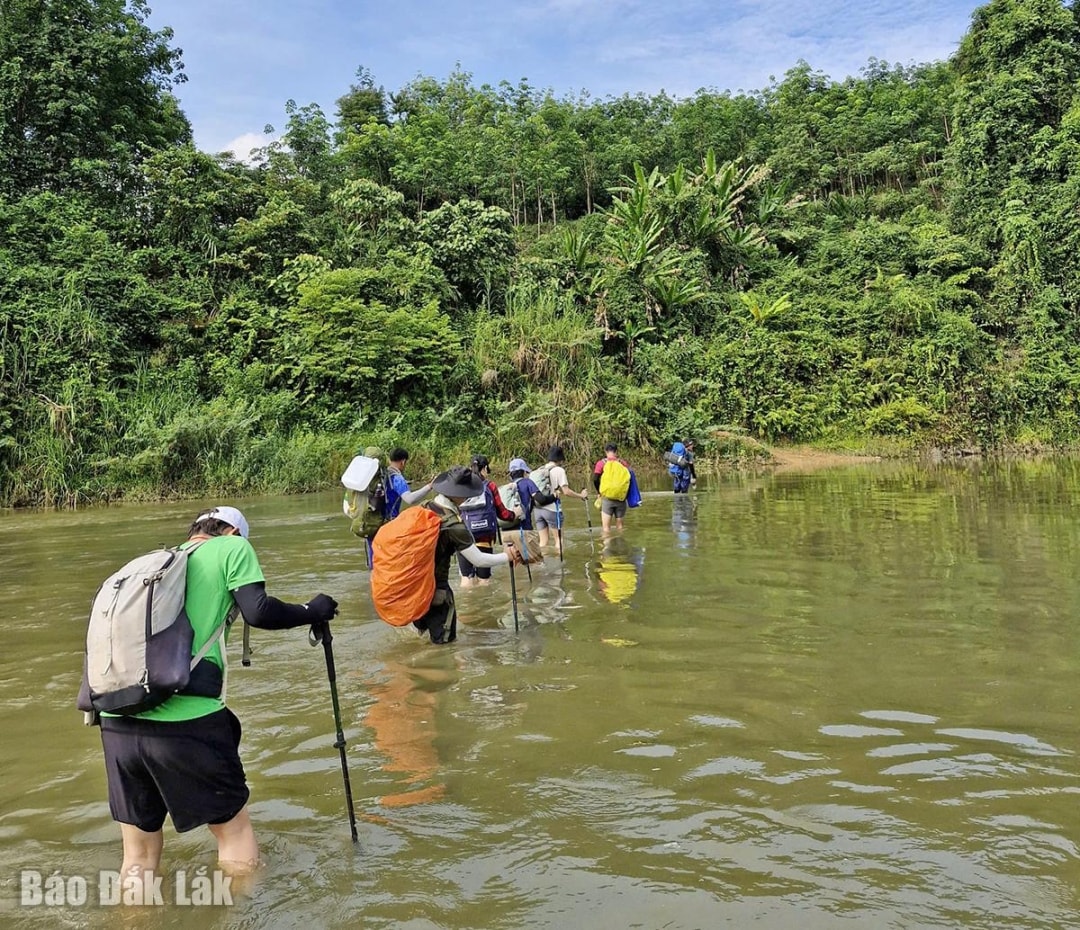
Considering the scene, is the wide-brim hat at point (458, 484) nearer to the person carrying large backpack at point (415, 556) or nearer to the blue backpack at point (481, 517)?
the person carrying large backpack at point (415, 556)

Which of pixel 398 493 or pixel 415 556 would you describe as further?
pixel 398 493

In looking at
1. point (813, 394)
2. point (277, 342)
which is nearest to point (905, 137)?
point (813, 394)

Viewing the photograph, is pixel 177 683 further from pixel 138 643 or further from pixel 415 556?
pixel 415 556

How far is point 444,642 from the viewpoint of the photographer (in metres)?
6.62

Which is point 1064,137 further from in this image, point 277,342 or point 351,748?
point 351,748

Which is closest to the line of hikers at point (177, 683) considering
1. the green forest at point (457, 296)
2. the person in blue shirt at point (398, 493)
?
A: the person in blue shirt at point (398, 493)

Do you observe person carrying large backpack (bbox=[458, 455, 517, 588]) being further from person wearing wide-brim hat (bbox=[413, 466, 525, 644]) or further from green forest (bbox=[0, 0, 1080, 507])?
green forest (bbox=[0, 0, 1080, 507])

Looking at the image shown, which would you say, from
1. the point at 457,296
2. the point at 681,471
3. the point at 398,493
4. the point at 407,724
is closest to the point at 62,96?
the point at 457,296

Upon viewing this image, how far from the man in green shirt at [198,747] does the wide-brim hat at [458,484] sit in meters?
3.25

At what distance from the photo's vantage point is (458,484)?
6527 millimetres

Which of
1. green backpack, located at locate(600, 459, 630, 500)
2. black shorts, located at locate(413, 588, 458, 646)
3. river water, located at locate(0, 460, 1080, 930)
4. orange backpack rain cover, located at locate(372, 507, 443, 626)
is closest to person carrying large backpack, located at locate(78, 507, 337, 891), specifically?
river water, located at locate(0, 460, 1080, 930)

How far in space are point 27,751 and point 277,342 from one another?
20.3m

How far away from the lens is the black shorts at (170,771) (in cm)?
295

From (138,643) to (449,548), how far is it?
355cm
